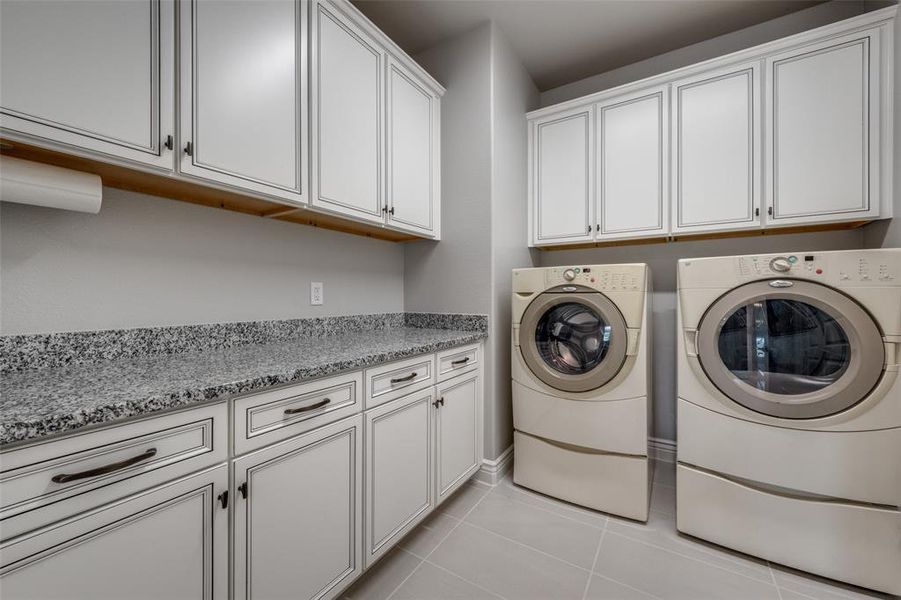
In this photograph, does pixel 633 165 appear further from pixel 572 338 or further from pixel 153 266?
pixel 153 266

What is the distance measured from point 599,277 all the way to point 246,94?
66.4 inches

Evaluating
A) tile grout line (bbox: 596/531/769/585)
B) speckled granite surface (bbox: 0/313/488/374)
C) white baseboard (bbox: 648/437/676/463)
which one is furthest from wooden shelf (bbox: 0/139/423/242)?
white baseboard (bbox: 648/437/676/463)

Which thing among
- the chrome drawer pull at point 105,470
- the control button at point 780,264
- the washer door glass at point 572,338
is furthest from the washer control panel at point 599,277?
the chrome drawer pull at point 105,470

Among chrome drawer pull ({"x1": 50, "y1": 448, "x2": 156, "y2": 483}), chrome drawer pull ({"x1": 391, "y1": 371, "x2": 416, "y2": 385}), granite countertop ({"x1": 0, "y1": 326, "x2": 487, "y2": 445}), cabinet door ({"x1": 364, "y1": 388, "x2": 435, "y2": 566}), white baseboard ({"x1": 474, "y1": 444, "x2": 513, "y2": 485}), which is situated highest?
granite countertop ({"x1": 0, "y1": 326, "x2": 487, "y2": 445})

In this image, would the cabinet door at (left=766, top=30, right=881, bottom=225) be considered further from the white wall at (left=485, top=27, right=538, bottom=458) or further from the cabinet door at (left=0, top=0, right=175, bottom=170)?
the cabinet door at (left=0, top=0, right=175, bottom=170)

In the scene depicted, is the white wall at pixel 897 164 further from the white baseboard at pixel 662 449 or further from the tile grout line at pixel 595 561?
the tile grout line at pixel 595 561

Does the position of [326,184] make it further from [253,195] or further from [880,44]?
[880,44]

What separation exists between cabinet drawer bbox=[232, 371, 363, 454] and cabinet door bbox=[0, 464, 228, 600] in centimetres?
11

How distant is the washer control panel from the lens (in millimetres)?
1805

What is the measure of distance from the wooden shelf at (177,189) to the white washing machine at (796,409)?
5.60 ft

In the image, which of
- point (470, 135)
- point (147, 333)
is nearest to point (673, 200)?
point (470, 135)

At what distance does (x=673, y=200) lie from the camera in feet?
7.07

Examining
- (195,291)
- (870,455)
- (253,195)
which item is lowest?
(870,455)

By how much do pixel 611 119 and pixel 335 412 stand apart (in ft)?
7.57
